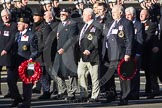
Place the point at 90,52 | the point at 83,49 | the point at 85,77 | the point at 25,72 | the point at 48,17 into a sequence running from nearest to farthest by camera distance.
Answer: the point at 25,72 < the point at 90,52 < the point at 83,49 < the point at 85,77 < the point at 48,17

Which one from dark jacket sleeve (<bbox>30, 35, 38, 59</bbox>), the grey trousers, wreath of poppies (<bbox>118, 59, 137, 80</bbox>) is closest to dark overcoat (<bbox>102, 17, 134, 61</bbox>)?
wreath of poppies (<bbox>118, 59, 137, 80</bbox>)

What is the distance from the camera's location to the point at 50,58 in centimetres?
1714

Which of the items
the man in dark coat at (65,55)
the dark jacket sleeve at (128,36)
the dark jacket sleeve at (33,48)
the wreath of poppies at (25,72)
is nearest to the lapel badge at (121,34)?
the dark jacket sleeve at (128,36)

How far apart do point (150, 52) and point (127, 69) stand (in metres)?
2.06

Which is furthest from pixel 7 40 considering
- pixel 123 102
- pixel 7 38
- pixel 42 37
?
pixel 123 102

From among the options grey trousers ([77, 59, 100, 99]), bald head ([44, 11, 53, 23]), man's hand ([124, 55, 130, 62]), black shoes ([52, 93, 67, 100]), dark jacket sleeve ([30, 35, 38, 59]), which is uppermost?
bald head ([44, 11, 53, 23])

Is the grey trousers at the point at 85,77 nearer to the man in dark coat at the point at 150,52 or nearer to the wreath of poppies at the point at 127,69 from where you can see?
the wreath of poppies at the point at 127,69

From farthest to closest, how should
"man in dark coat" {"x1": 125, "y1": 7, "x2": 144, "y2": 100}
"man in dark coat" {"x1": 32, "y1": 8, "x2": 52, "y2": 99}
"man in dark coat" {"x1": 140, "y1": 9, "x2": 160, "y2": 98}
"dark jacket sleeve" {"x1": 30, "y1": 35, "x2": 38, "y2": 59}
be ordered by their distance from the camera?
1. "man in dark coat" {"x1": 140, "y1": 9, "x2": 160, "y2": 98}
2. "man in dark coat" {"x1": 32, "y1": 8, "x2": 52, "y2": 99}
3. "man in dark coat" {"x1": 125, "y1": 7, "x2": 144, "y2": 100}
4. "dark jacket sleeve" {"x1": 30, "y1": 35, "x2": 38, "y2": 59}

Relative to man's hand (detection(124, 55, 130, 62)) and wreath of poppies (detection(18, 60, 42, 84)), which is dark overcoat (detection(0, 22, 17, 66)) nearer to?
wreath of poppies (detection(18, 60, 42, 84))

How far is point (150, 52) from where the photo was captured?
1725 cm

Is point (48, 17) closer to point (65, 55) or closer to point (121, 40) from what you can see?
point (65, 55)

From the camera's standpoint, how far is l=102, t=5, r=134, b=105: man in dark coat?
49.8ft

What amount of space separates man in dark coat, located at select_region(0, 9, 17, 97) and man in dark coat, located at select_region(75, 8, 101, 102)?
1540 mm

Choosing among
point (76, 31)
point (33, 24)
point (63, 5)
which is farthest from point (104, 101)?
point (63, 5)
